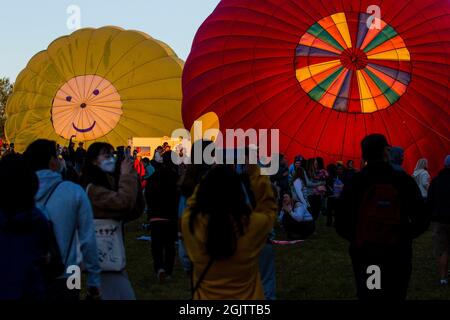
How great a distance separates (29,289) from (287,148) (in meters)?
12.7

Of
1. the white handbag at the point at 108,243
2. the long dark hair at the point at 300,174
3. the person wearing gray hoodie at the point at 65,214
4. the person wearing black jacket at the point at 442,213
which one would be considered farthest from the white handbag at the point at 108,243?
the long dark hair at the point at 300,174

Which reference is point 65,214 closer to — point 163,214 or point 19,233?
point 19,233

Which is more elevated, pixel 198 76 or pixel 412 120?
pixel 198 76

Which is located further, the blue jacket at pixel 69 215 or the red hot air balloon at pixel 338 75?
the red hot air balloon at pixel 338 75

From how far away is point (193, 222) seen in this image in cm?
450

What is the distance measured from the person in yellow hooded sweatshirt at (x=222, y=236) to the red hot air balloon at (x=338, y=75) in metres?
11.9

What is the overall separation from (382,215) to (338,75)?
11.3 m

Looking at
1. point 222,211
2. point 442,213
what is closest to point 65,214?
point 222,211

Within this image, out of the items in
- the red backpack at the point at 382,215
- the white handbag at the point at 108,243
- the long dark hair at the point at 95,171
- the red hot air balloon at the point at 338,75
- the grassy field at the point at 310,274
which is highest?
the red hot air balloon at the point at 338,75

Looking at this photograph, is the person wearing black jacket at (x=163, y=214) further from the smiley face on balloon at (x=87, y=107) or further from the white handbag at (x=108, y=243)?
the smiley face on balloon at (x=87, y=107)

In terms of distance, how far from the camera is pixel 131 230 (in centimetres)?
1520

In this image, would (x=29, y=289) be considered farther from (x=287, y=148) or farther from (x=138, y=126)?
(x=138, y=126)

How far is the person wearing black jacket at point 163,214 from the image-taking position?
9.56 m

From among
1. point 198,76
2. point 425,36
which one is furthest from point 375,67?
point 198,76
